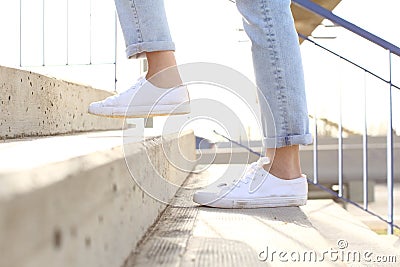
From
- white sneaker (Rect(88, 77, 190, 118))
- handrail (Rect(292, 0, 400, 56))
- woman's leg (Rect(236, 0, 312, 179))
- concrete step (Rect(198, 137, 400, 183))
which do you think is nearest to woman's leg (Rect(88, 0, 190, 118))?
white sneaker (Rect(88, 77, 190, 118))

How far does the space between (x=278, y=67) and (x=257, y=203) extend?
0.87ft

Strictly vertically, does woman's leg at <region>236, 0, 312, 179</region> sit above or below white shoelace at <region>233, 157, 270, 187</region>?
above

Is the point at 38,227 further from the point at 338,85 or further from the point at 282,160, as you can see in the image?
the point at 338,85

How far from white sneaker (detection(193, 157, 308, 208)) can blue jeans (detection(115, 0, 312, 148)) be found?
8cm

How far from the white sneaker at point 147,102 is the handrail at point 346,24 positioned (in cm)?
72

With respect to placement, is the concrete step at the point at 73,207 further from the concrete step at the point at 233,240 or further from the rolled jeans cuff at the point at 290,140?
the rolled jeans cuff at the point at 290,140

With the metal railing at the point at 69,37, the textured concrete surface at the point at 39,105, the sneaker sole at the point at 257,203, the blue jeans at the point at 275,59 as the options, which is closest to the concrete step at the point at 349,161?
the metal railing at the point at 69,37

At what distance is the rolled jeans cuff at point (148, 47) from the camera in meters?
0.91

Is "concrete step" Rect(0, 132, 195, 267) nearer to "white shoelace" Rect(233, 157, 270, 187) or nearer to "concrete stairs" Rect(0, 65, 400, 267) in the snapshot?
"concrete stairs" Rect(0, 65, 400, 267)

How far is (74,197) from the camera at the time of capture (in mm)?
335

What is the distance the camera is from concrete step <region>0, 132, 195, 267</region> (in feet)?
0.81

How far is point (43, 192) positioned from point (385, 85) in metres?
1.66

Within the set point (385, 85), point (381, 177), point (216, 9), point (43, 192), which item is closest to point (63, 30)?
point (216, 9)

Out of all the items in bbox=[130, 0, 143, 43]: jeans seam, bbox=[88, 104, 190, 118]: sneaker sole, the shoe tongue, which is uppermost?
bbox=[130, 0, 143, 43]: jeans seam
